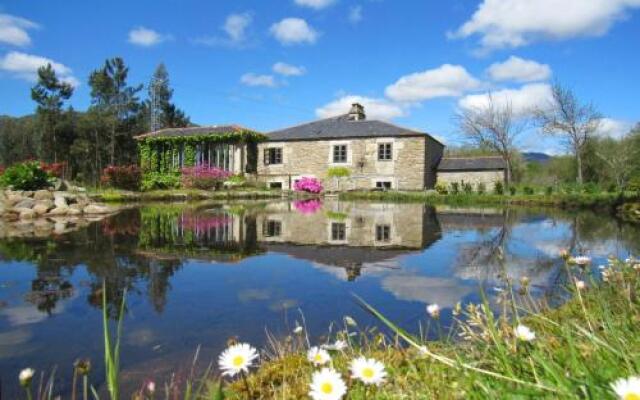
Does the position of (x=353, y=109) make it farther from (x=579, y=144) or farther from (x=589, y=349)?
(x=589, y=349)

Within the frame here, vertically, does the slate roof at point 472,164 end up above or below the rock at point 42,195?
above

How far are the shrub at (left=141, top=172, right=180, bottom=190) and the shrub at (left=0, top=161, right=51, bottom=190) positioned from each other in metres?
11.6

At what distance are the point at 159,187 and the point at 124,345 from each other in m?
24.2

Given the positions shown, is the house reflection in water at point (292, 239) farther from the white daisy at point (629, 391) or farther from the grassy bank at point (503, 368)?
the white daisy at point (629, 391)

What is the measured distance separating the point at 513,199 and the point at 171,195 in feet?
53.3

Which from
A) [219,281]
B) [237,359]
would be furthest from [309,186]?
[237,359]

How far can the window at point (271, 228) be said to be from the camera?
776cm

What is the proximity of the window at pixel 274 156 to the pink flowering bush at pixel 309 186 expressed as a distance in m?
2.28

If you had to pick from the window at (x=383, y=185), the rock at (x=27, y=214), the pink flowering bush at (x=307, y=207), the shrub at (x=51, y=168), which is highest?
the shrub at (x=51, y=168)

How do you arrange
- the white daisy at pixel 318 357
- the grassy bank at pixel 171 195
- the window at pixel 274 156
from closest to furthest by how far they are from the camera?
1. the white daisy at pixel 318 357
2. the grassy bank at pixel 171 195
3. the window at pixel 274 156

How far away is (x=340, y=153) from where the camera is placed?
26.6 m

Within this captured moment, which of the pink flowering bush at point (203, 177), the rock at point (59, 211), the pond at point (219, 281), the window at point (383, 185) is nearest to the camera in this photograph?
the pond at point (219, 281)

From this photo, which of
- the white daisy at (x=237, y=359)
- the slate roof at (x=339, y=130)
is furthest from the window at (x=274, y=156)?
the white daisy at (x=237, y=359)

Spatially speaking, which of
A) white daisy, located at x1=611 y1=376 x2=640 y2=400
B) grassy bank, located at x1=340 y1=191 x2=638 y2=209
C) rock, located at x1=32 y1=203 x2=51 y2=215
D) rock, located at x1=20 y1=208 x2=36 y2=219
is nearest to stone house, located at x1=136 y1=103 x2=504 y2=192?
grassy bank, located at x1=340 y1=191 x2=638 y2=209
